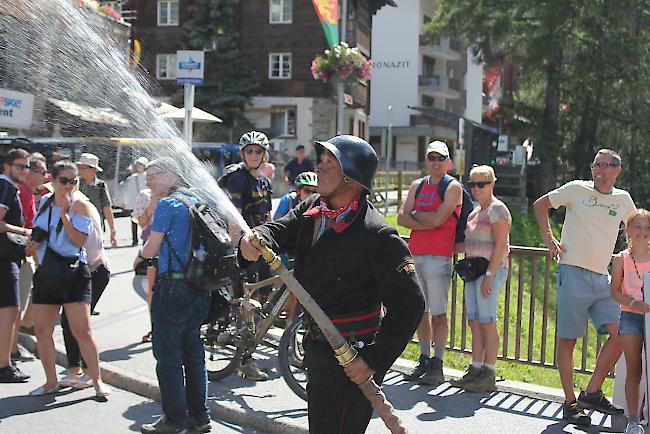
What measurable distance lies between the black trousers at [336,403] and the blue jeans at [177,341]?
6.58 feet

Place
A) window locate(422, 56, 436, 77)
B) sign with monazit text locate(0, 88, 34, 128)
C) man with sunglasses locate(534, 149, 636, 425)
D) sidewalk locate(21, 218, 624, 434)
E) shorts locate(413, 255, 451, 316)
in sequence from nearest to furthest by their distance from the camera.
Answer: sidewalk locate(21, 218, 624, 434) < man with sunglasses locate(534, 149, 636, 425) < shorts locate(413, 255, 451, 316) < sign with monazit text locate(0, 88, 34, 128) < window locate(422, 56, 436, 77)

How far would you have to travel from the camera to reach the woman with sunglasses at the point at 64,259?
6199 mm

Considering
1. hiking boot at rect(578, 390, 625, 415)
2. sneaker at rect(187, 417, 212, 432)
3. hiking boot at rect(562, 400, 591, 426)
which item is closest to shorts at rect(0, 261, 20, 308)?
sneaker at rect(187, 417, 212, 432)

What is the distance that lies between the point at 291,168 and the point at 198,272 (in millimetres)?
8021

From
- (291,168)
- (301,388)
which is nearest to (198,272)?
(301,388)

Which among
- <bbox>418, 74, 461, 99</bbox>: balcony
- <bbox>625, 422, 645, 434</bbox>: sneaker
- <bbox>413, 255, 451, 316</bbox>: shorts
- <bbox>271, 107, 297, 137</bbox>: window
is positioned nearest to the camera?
<bbox>625, 422, 645, 434</bbox>: sneaker

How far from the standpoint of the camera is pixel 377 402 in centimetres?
332

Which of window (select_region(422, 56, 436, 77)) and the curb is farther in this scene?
window (select_region(422, 56, 436, 77))

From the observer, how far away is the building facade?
196 feet

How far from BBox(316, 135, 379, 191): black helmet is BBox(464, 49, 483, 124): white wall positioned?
6768cm

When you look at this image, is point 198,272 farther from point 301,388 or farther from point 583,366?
point 583,366

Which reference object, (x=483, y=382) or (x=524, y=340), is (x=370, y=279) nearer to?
(x=483, y=382)

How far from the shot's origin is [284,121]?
41.9m

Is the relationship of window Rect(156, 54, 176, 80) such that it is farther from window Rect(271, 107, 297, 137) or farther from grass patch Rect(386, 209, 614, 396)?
grass patch Rect(386, 209, 614, 396)
